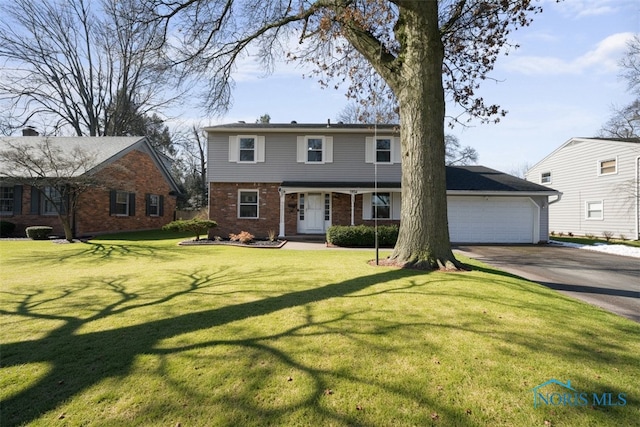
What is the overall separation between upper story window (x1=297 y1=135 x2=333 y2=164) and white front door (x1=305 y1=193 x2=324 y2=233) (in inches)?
72.7

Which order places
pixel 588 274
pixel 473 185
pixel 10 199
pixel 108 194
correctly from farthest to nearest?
1. pixel 108 194
2. pixel 10 199
3. pixel 473 185
4. pixel 588 274

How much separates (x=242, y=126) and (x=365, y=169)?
684 centimetres

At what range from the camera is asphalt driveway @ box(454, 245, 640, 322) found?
5.90 m

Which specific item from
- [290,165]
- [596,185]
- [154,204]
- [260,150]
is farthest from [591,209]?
[154,204]

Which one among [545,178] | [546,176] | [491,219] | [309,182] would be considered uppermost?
[546,176]

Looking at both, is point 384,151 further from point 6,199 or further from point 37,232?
point 6,199

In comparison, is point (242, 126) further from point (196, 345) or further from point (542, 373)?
point (542, 373)

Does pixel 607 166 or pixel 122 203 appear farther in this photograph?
pixel 122 203

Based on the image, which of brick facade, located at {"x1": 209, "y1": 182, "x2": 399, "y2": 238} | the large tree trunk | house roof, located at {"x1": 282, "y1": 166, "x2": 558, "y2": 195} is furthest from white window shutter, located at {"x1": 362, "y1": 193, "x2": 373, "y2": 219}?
the large tree trunk

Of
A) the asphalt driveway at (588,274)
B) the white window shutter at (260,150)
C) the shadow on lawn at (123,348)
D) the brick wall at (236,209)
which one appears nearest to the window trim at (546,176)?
the asphalt driveway at (588,274)

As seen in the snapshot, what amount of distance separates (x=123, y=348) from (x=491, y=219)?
1711 cm

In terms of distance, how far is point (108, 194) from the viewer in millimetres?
18703

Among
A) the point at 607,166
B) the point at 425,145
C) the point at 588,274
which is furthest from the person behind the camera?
the point at 607,166

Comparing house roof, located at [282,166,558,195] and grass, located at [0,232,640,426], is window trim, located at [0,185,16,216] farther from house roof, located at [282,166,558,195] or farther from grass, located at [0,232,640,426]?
grass, located at [0,232,640,426]
